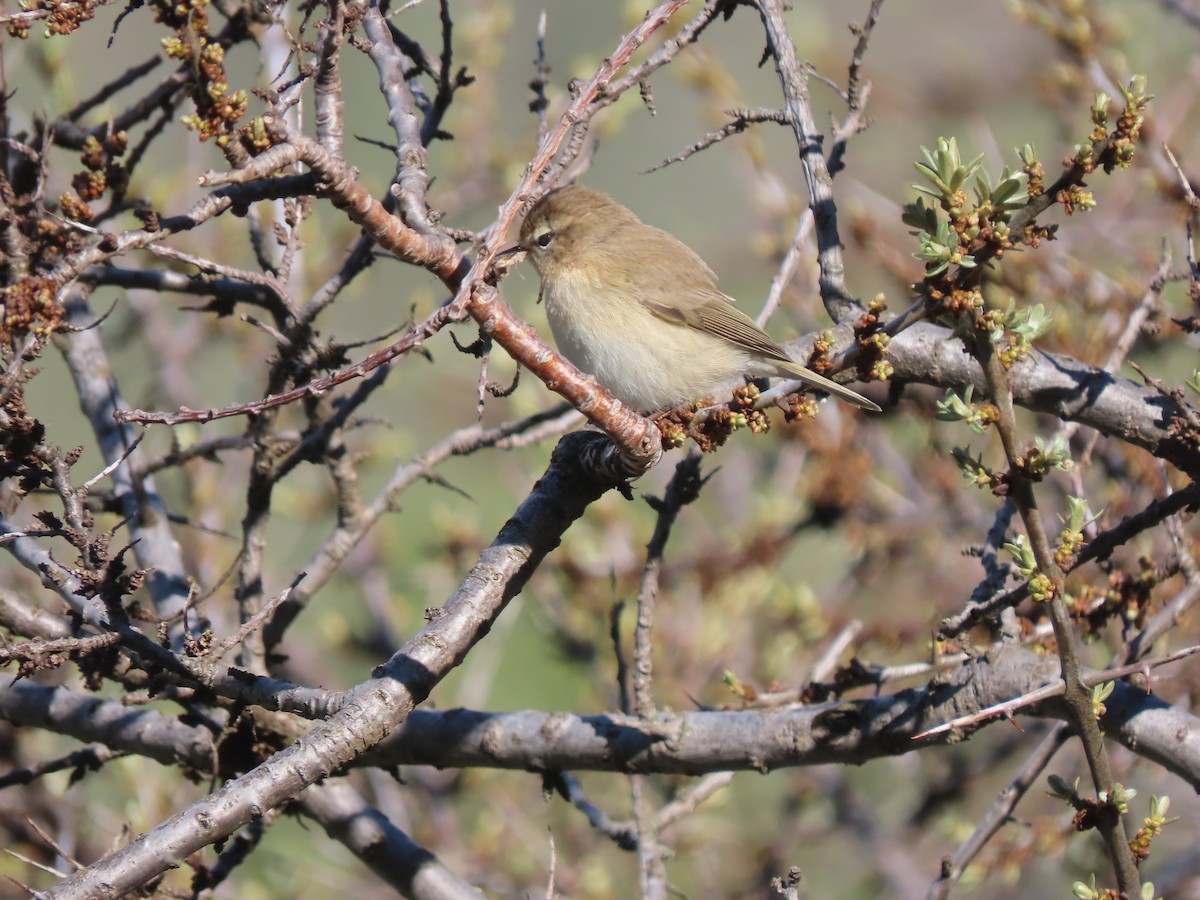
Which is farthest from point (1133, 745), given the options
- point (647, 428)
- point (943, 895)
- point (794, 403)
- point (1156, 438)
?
point (647, 428)

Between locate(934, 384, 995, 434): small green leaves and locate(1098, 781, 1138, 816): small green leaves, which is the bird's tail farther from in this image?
locate(1098, 781, 1138, 816): small green leaves

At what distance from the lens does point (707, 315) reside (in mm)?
4027

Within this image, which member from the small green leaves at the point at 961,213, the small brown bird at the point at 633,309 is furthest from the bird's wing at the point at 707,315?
the small green leaves at the point at 961,213

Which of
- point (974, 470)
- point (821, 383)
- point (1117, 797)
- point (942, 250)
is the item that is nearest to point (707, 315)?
point (821, 383)

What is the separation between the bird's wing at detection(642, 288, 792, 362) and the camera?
12.8ft

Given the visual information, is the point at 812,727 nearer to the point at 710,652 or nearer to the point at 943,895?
the point at 943,895

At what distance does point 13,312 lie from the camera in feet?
7.11

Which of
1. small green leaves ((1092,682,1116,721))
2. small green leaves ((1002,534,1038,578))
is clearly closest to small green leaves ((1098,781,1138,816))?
small green leaves ((1092,682,1116,721))

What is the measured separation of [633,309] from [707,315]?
0.29 metres

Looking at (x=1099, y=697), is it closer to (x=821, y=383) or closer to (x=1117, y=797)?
(x=1117, y=797)

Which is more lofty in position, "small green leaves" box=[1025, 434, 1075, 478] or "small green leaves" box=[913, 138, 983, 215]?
"small green leaves" box=[913, 138, 983, 215]

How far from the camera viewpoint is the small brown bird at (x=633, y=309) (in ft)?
12.5

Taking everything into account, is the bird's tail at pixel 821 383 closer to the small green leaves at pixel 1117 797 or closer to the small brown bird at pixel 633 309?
the small brown bird at pixel 633 309

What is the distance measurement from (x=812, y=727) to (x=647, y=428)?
2.88ft
